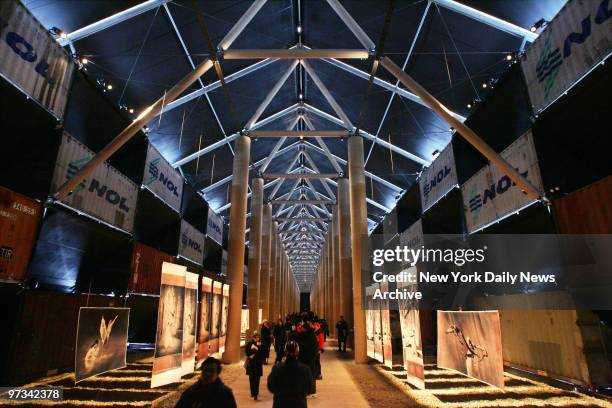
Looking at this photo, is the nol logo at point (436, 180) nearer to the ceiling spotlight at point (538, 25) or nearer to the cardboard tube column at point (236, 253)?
the ceiling spotlight at point (538, 25)

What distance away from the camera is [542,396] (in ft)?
30.1

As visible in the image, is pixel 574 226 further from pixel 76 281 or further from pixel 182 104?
pixel 76 281

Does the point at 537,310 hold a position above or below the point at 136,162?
below

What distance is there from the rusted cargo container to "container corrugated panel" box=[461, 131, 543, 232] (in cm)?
1521

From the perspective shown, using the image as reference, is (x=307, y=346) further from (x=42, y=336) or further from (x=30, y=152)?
(x=30, y=152)

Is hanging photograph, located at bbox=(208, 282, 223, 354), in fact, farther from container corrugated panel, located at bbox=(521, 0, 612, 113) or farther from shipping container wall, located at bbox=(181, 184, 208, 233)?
container corrugated panel, located at bbox=(521, 0, 612, 113)

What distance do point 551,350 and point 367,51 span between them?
43.2 ft

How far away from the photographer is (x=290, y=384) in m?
4.64

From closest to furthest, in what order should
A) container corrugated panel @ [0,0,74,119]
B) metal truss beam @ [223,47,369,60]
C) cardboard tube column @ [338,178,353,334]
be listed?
container corrugated panel @ [0,0,74,119] → metal truss beam @ [223,47,369,60] → cardboard tube column @ [338,178,353,334]

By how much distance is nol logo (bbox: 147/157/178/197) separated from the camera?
65.8ft

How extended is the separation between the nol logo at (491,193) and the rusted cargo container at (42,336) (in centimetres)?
1559

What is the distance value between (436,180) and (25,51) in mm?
19675

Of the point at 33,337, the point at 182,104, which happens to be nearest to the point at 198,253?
the point at 182,104

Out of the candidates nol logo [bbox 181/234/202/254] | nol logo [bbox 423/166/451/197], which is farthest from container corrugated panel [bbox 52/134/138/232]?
nol logo [bbox 423/166/451/197]
